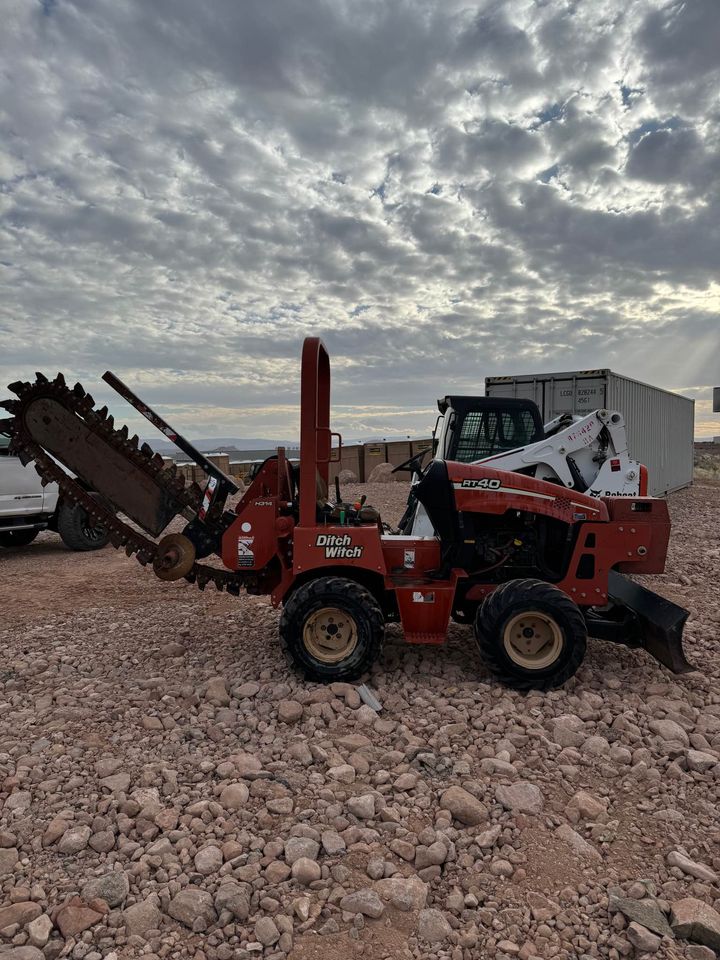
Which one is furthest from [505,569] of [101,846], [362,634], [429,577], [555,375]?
[555,375]

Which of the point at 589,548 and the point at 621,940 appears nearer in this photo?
the point at 621,940

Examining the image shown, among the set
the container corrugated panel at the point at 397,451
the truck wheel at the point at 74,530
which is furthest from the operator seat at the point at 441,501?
the container corrugated panel at the point at 397,451

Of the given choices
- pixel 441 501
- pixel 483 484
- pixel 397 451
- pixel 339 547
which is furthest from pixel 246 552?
pixel 397 451

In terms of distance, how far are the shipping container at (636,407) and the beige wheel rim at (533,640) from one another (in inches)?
343

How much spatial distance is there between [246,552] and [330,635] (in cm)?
93

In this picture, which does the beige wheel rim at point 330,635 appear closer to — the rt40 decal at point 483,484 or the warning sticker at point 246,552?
the warning sticker at point 246,552

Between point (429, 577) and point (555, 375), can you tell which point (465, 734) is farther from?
point (555, 375)

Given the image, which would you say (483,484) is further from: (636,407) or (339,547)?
(636,407)

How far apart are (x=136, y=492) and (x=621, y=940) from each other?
425 cm

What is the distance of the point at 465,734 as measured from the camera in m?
3.89

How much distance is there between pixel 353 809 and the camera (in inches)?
123

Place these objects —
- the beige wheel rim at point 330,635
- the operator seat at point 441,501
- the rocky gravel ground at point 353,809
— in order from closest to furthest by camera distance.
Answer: the rocky gravel ground at point 353,809, the beige wheel rim at point 330,635, the operator seat at point 441,501

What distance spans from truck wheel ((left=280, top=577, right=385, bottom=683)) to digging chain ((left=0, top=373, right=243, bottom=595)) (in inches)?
33.7

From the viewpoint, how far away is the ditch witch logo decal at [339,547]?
4664mm
